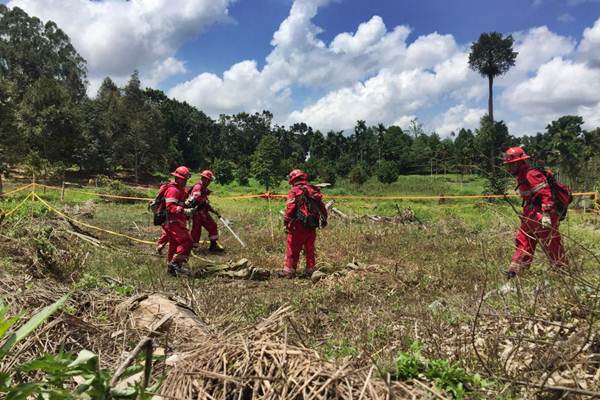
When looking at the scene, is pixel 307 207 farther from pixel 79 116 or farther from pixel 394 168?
pixel 79 116

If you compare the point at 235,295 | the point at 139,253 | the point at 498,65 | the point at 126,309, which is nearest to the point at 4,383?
the point at 126,309

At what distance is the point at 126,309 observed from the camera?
11.2 ft

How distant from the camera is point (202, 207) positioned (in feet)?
32.6

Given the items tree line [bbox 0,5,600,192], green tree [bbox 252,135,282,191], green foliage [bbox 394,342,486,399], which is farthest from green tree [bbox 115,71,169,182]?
green foliage [bbox 394,342,486,399]

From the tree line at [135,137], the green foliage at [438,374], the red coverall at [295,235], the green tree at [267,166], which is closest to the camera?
the green foliage at [438,374]

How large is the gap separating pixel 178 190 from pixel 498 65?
56.5m

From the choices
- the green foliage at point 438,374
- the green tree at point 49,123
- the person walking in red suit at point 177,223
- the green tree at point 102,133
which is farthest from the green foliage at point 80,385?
the green tree at point 102,133

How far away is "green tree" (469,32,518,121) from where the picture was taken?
54.1 m

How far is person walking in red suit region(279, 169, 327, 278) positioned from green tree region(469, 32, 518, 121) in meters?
51.1

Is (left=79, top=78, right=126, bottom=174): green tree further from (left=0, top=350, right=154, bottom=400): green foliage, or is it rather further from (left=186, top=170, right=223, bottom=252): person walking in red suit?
(left=0, top=350, right=154, bottom=400): green foliage

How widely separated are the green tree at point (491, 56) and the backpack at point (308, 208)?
2011 inches

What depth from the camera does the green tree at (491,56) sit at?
5412cm

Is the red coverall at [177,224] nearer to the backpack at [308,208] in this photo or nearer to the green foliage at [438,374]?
the backpack at [308,208]

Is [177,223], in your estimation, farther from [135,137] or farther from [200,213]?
[135,137]
